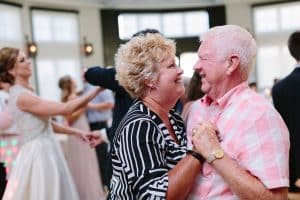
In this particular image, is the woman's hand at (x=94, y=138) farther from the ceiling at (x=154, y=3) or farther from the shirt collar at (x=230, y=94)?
the ceiling at (x=154, y=3)

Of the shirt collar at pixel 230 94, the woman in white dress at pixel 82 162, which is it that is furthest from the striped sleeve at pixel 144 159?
the woman in white dress at pixel 82 162

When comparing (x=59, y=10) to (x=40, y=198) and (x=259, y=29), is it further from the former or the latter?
(x=40, y=198)

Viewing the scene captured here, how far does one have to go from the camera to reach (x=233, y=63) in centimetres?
147

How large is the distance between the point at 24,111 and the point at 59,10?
Answer: 785cm

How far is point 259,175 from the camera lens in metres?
1.38

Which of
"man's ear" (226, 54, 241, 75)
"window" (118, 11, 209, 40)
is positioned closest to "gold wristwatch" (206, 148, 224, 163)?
"man's ear" (226, 54, 241, 75)

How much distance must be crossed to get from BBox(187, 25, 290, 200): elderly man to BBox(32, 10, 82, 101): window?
868cm

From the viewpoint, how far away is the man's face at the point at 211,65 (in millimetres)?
1481

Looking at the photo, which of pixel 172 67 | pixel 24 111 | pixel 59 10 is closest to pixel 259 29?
pixel 59 10

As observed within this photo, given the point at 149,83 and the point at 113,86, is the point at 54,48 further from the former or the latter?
the point at 149,83

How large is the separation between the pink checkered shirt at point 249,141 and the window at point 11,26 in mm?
7955

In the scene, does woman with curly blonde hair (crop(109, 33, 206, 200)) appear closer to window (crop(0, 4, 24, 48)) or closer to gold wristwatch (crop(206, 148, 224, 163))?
gold wristwatch (crop(206, 148, 224, 163))

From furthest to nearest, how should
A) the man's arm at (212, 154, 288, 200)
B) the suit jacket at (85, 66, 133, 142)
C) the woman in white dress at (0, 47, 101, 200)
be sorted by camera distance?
the woman in white dress at (0, 47, 101, 200) → the suit jacket at (85, 66, 133, 142) → the man's arm at (212, 154, 288, 200)

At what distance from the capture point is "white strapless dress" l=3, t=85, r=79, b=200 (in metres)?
3.05
